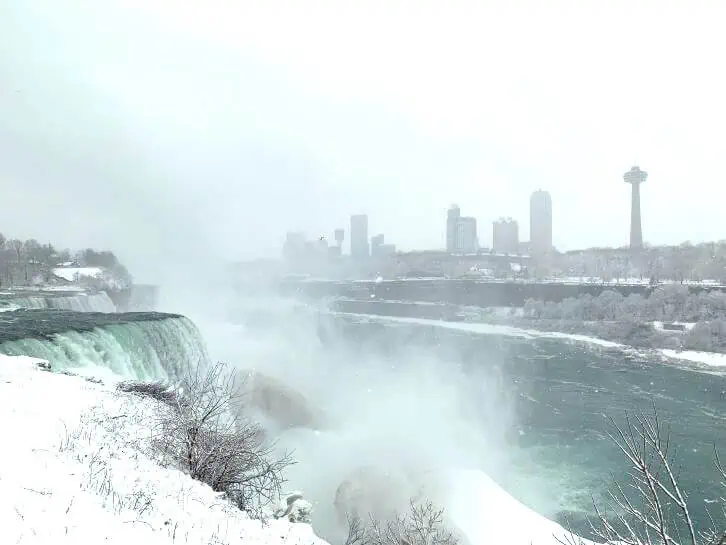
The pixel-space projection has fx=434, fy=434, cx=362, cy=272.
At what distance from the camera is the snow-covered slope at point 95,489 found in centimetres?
446

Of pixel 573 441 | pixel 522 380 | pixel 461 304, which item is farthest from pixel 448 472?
pixel 461 304

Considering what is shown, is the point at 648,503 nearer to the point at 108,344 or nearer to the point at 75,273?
the point at 108,344

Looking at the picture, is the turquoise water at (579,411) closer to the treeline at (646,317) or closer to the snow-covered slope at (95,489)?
the snow-covered slope at (95,489)

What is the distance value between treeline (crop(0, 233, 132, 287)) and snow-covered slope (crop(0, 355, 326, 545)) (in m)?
53.1

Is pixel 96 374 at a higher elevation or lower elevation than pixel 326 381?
higher

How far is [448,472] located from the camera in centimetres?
1900

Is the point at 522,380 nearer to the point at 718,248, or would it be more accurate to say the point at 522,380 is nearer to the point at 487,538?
the point at 487,538

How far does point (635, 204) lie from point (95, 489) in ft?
516

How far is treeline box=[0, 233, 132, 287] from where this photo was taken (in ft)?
174

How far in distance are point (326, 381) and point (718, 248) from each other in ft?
333

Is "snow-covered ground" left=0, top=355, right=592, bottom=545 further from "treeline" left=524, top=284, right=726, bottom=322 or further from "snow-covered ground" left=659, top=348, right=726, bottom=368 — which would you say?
"treeline" left=524, top=284, right=726, bottom=322

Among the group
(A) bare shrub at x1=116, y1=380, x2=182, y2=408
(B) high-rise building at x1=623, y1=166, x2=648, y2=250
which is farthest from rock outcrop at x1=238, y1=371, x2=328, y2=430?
(B) high-rise building at x1=623, y1=166, x2=648, y2=250

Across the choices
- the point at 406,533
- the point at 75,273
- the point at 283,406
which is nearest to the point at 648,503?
the point at 406,533

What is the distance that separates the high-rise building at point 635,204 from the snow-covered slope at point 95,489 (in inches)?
5398
